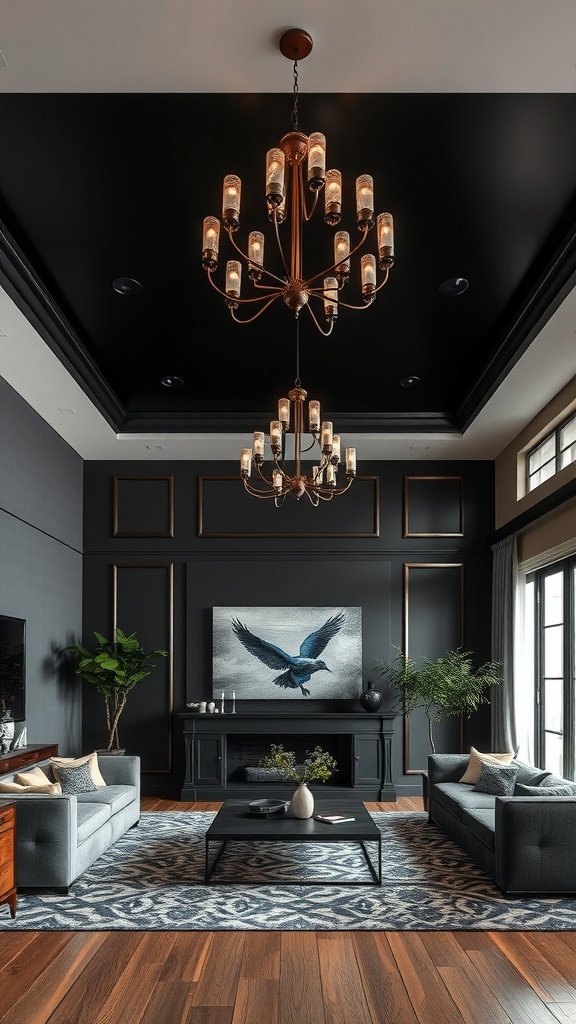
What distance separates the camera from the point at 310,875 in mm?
5668

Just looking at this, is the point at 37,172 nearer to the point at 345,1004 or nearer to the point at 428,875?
the point at 345,1004

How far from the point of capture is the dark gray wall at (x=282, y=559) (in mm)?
9250

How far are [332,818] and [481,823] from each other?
0.91 metres

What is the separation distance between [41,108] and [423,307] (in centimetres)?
299

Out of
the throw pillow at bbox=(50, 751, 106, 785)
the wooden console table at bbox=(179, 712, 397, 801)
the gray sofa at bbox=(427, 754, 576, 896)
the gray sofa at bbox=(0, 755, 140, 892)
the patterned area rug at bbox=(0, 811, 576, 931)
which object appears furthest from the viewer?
the wooden console table at bbox=(179, 712, 397, 801)

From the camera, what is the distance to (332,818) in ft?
18.7

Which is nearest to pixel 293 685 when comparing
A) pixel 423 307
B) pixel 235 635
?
pixel 235 635

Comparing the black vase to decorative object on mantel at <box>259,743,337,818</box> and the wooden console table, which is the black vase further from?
decorative object on mantel at <box>259,743,337,818</box>

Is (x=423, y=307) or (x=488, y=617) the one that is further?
(x=488, y=617)

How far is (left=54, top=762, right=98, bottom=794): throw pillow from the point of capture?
258 inches

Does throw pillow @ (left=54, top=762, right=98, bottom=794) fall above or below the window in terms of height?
below

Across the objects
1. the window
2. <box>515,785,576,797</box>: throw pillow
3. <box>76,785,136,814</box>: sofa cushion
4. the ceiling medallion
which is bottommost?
<box>76,785,136,814</box>: sofa cushion

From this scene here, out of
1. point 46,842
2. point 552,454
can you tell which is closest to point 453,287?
point 552,454

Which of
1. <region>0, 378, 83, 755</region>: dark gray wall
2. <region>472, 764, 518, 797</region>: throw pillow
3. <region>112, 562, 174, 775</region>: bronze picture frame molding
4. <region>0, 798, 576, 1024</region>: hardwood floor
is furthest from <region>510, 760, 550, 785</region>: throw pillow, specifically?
<region>0, 378, 83, 755</region>: dark gray wall
